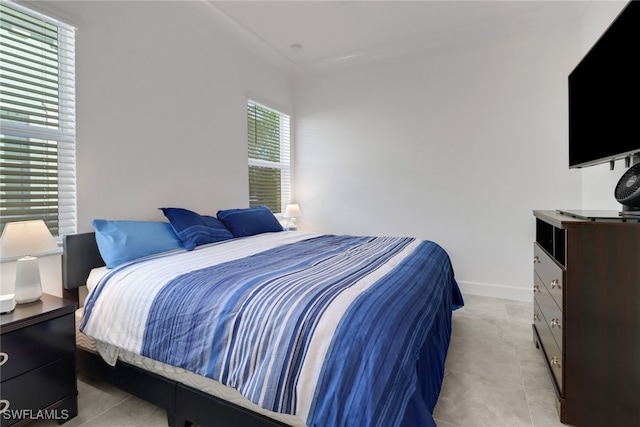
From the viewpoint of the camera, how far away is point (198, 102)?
3027 mm

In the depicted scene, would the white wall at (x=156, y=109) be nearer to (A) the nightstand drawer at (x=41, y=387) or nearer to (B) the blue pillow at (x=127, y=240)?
(B) the blue pillow at (x=127, y=240)

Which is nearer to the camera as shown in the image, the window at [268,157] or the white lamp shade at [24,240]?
the white lamp shade at [24,240]

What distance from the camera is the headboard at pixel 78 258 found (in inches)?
75.0

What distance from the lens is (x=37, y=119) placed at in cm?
195

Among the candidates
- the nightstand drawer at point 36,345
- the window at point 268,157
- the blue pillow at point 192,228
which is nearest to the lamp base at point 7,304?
the nightstand drawer at point 36,345

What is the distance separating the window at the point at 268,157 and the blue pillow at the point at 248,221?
0.62 m

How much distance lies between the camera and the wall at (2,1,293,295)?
85.4 inches

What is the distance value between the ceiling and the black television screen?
150cm

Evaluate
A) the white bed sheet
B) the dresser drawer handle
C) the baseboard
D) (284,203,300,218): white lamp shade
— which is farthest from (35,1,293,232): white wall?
the baseboard

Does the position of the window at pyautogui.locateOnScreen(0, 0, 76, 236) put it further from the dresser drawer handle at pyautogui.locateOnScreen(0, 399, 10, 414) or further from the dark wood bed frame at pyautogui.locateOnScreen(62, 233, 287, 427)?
the dresser drawer handle at pyautogui.locateOnScreen(0, 399, 10, 414)

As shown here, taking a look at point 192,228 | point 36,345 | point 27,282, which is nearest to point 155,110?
point 192,228

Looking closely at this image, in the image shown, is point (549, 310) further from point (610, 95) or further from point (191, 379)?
point (191, 379)

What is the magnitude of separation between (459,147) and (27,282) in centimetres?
387

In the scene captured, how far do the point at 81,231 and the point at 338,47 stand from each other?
132 inches
